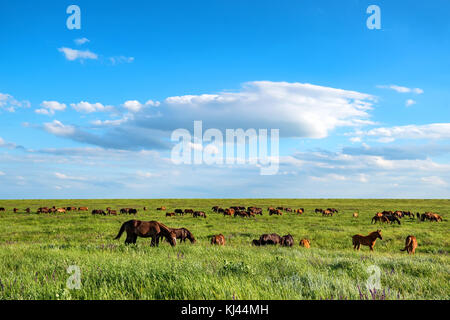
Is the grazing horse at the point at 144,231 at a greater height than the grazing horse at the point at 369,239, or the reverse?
the grazing horse at the point at 144,231

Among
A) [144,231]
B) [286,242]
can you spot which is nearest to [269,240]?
[286,242]

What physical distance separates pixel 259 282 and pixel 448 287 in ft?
13.3

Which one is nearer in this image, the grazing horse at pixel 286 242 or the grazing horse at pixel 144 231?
the grazing horse at pixel 144 231

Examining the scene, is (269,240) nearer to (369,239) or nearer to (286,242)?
(286,242)

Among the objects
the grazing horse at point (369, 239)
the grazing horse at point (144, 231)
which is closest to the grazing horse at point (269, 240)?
the grazing horse at point (369, 239)

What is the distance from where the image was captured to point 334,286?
15.8ft

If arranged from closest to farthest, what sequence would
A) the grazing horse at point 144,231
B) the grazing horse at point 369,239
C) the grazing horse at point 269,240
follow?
the grazing horse at point 144,231 → the grazing horse at point 269,240 → the grazing horse at point 369,239

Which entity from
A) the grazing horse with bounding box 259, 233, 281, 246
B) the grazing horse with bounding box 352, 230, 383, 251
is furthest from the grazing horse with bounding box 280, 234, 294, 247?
the grazing horse with bounding box 352, 230, 383, 251

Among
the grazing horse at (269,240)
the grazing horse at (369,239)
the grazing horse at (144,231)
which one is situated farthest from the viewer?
the grazing horse at (369,239)

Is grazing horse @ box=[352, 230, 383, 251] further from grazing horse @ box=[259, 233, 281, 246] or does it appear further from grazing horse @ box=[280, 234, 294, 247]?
grazing horse @ box=[259, 233, 281, 246]

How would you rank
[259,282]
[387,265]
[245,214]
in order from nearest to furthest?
1. [259,282]
2. [387,265]
3. [245,214]

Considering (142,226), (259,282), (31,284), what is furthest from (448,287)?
(142,226)

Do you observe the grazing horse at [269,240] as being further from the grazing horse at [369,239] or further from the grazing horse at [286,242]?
the grazing horse at [369,239]
